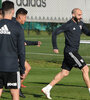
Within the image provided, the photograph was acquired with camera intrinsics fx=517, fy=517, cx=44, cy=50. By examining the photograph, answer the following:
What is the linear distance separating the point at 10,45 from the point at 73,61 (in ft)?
13.0

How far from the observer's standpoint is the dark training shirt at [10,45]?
25.5 feet

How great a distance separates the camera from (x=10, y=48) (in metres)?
7.85

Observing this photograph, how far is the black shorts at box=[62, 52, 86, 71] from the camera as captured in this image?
11461mm

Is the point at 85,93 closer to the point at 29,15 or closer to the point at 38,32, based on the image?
the point at 29,15

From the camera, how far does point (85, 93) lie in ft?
40.4

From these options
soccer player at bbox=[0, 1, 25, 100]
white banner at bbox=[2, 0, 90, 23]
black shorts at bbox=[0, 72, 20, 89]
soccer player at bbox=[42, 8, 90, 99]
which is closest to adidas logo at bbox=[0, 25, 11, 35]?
soccer player at bbox=[0, 1, 25, 100]

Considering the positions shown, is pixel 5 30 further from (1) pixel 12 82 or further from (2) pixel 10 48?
(1) pixel 12 82

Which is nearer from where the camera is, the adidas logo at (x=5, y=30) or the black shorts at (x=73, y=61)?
the adidas logo at (x=5, y=30)

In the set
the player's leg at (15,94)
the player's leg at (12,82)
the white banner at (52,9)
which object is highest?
the player's leg at (12,82)

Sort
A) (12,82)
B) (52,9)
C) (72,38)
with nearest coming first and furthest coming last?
(12,82), (72,38), (52,9)

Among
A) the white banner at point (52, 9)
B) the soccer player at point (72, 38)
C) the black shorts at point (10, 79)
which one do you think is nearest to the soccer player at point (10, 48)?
the black shorts at point (10, 79)

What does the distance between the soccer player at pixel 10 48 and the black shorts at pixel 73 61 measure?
3657mm

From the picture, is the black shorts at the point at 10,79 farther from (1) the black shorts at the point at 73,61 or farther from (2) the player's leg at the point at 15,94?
(1) the black shorts at the point at 73,61

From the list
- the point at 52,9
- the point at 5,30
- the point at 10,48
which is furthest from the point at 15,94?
the point at 52,9
